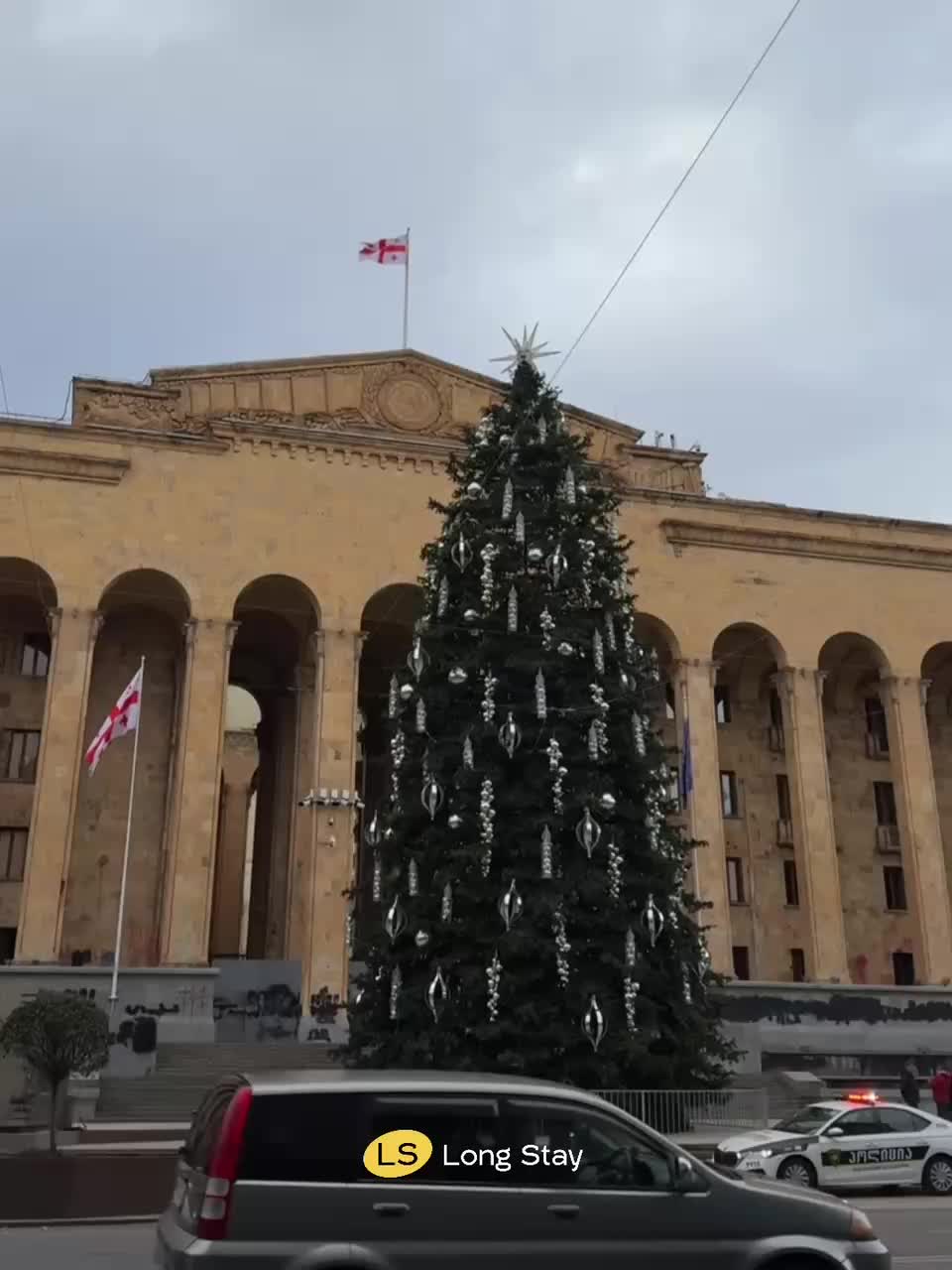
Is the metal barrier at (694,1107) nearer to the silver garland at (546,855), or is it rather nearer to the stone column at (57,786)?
the silver garland at (546,855)

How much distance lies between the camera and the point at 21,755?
32688mm

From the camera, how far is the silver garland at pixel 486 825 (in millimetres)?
14391

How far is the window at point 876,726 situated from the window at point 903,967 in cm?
672

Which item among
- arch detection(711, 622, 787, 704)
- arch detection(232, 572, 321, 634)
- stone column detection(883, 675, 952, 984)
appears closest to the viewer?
arch detection(232, 572, 321, 634)

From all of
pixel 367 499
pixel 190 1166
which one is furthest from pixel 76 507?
pixel 190 1166

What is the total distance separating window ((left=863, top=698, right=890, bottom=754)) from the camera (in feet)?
129

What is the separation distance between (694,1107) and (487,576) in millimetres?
7492

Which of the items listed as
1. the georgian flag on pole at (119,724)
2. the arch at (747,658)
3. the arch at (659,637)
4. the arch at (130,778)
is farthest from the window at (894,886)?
the georgian flag on pole at (119,724)

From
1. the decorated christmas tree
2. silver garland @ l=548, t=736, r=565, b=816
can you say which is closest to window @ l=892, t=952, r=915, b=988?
the decorated christmas tree

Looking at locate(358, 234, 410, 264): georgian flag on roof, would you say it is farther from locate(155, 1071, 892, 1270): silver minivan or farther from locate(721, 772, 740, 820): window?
locate(155, 1071, 892, 1270): silver minivan

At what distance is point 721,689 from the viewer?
127 ft

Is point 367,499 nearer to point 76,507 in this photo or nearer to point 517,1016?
point 76,507

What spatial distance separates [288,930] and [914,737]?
19.4 m

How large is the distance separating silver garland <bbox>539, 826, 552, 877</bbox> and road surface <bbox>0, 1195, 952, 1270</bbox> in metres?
5.08
